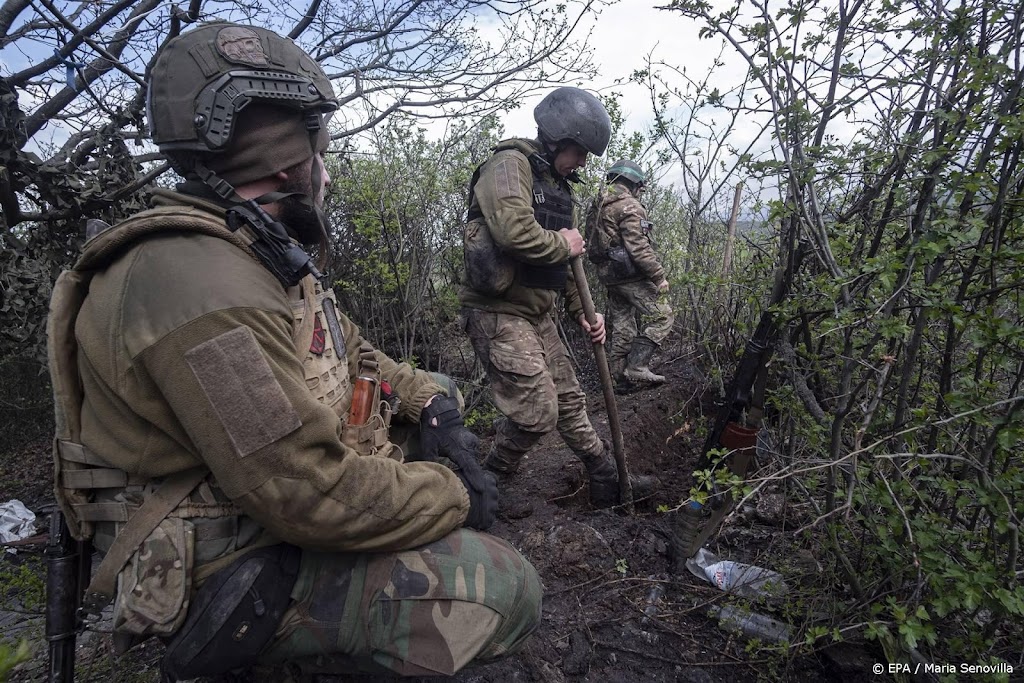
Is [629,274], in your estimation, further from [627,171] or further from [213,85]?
[213,85]

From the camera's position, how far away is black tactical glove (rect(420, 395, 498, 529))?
1808 millimetres

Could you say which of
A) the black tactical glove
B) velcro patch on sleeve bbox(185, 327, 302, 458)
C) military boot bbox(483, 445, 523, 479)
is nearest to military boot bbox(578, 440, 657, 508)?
military boot bbox(483, 445, 523, 479)

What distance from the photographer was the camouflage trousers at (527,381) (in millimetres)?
3336

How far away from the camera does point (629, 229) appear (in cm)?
593

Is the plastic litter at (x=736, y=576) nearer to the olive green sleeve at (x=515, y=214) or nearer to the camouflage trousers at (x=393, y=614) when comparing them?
the camouflage trousers at (x=393, y=614)

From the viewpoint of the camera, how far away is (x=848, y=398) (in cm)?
212

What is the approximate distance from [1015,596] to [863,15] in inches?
76.8

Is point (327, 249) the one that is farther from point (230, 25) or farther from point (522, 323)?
point (522, 323)

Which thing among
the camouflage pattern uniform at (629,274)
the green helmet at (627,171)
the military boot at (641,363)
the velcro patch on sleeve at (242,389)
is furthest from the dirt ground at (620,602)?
the green helmet at (627,171)

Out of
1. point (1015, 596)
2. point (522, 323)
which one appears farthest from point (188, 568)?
point (522, 323)

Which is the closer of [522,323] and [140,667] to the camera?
[140,667]

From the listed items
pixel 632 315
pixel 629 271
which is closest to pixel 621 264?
pixel 629 271

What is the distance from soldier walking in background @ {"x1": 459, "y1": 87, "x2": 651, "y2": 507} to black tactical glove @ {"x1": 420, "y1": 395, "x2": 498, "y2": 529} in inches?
45.2

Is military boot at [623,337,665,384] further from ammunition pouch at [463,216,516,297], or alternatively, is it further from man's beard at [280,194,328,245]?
man's beard at [280,194,328,245]
